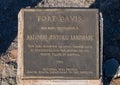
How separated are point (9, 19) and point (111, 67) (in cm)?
197

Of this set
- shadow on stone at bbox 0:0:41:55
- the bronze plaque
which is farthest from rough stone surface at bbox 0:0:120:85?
the bronze plaque

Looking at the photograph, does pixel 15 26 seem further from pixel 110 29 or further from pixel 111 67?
pixel 111 67

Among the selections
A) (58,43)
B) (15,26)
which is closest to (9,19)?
(15,26)

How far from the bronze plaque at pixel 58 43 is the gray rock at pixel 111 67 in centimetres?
96

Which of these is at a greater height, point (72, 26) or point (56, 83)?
point (72, 26)

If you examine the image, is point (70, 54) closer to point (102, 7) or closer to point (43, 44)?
point (43, 44)

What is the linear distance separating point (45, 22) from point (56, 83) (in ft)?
2.76

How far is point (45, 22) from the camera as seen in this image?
6.63 metres

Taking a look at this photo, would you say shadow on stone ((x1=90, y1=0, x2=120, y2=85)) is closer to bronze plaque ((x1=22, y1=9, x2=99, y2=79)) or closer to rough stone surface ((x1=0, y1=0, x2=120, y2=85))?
rough stone surface ((x1=0, y1=0, x2=120, y2=85))

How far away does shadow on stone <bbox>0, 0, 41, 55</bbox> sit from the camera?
316 inches

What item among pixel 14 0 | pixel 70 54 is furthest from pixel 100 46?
pixel 14 0

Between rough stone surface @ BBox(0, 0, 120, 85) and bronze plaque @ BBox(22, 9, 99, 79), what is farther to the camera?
rough stone surface @ BBox(0, 0, 120, 85)

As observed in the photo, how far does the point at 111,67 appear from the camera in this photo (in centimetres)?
755

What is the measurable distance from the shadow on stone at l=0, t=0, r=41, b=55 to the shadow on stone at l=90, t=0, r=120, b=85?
118cm
